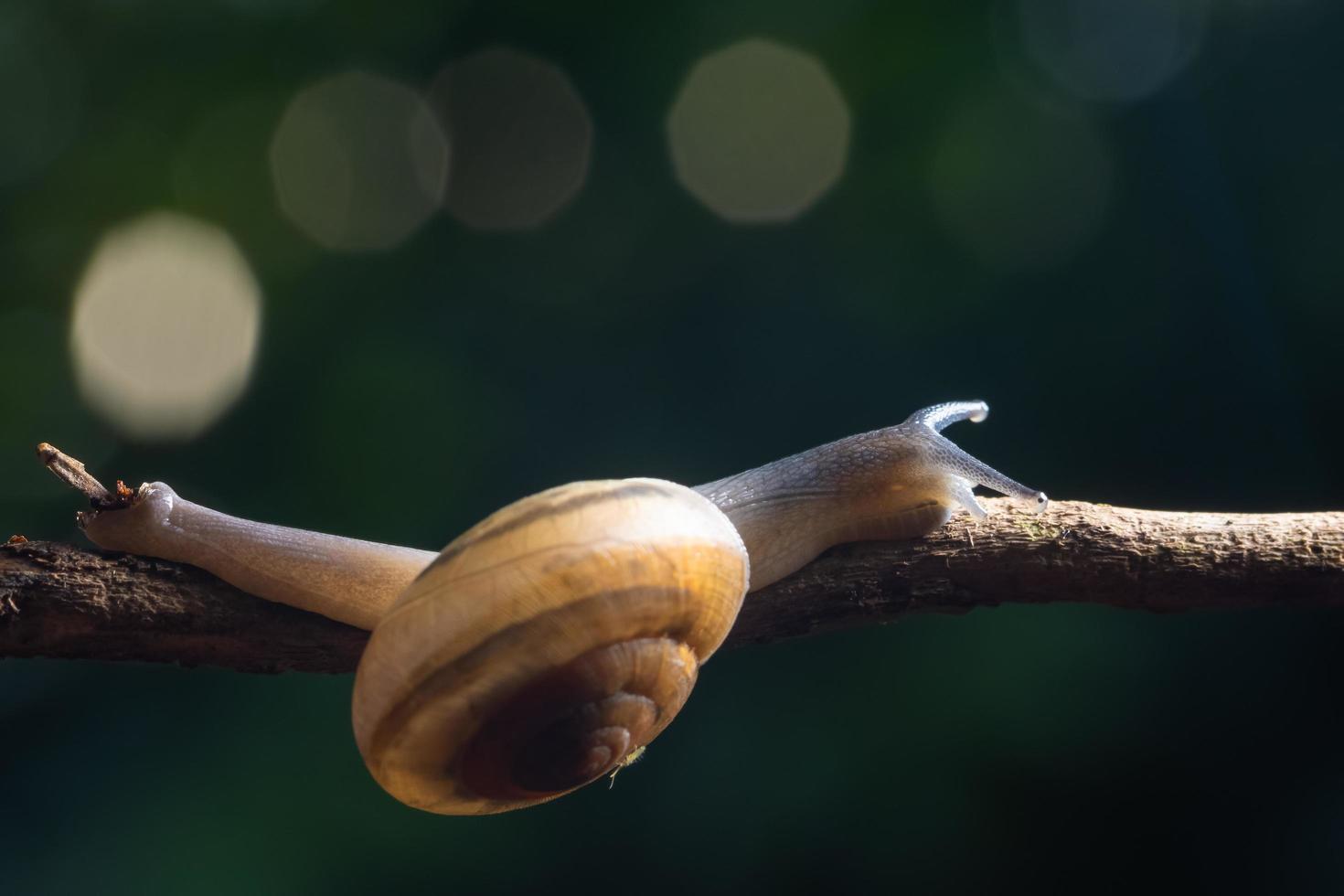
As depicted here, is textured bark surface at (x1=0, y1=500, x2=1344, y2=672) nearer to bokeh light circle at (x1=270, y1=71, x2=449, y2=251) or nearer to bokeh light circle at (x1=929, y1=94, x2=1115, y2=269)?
bokeh light circle at (x1=929, y1=94, x2=1115, y2=269)

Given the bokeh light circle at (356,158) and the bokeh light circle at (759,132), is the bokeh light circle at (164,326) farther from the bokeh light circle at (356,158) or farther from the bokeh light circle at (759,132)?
the bokeh light circle at (759,132)

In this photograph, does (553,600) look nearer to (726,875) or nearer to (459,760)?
(459,760)

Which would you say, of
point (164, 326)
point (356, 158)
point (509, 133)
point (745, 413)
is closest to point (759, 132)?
point (509, 133)

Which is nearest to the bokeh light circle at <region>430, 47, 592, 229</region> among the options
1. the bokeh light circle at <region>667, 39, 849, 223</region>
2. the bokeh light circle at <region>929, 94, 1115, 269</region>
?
the bokeh light circle at <region>667, 39, 849, 223</region>

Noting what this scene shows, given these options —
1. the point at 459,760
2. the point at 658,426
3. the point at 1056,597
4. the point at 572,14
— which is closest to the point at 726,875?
the point at 658,426

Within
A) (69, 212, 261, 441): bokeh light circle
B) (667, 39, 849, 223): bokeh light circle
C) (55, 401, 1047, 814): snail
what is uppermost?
(667, 39, 849, 223): bokeh light circle

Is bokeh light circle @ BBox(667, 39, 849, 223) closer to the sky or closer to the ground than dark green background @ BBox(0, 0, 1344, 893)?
closer to the sky
